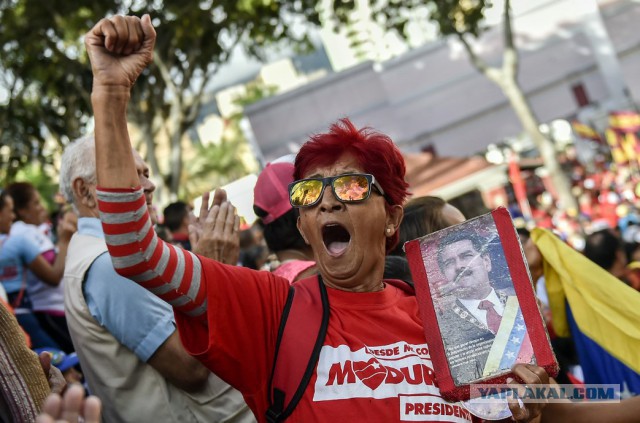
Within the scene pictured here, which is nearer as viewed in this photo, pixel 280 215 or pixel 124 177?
pixel 124 177

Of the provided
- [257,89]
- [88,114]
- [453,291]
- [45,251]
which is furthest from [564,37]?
[257,89]

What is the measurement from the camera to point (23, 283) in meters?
4.58

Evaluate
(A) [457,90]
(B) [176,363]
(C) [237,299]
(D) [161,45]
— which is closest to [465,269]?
(C) [237,299]

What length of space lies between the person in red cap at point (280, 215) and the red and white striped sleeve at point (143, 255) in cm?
112

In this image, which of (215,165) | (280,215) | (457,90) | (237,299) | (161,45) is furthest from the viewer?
(215,165)

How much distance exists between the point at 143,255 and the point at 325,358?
0.56 m

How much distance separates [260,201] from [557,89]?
28.5m

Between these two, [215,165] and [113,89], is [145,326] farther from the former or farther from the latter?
[215,165]

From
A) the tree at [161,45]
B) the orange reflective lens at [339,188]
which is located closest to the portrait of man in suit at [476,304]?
the orange reflective lens at [339,188]

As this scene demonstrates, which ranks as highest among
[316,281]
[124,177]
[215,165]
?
[215,165]

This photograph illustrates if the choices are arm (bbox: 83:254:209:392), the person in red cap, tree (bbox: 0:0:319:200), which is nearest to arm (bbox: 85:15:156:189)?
arm (bbox: 83:254:209:392)

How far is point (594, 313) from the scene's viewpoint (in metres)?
3.29

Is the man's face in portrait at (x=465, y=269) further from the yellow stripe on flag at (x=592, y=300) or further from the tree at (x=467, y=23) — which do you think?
the tree at (x=467, y=23)

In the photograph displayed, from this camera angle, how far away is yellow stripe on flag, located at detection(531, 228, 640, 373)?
A: 3.16 metres
